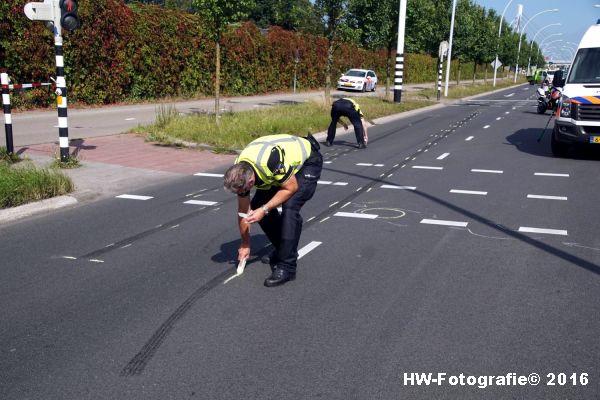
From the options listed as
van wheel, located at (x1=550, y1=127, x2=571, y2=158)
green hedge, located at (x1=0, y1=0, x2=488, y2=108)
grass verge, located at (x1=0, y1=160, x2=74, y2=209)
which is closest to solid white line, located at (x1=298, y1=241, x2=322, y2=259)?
grass verge, located at (x1=0, y1=160, x2=74, y2=209)

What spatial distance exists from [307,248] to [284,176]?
1.68 metres

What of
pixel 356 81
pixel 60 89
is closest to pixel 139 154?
pixel 60 89

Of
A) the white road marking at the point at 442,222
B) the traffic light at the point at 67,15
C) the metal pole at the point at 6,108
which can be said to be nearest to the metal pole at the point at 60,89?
the traffic light at the point at 67,15

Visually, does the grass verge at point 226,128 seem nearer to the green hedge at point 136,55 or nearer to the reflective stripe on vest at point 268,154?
the green hedge at point 136,55

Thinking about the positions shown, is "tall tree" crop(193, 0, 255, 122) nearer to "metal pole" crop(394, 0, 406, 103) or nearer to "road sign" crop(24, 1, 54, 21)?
"road sign" crop(24, 1, 54, 21)

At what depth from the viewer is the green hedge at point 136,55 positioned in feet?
61.5

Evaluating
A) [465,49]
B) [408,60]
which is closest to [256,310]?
[465,49]

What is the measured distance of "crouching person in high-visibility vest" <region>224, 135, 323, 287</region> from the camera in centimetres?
463

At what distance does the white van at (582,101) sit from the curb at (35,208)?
9802 millimetres

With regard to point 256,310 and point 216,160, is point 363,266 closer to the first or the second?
point 256,310

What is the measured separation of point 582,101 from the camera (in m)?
12.2

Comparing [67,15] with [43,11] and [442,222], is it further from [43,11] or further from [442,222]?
[442,222]

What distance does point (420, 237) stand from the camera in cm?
679

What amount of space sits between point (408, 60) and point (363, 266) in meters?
55.6
